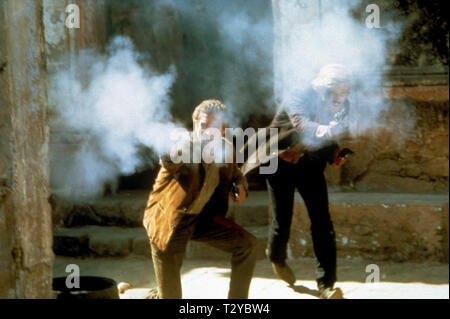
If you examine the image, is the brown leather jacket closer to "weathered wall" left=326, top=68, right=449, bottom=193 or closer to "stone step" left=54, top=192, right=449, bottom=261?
"stone step" left=54, top=192, right=449, bottom=261

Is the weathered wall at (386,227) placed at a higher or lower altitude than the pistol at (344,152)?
lower

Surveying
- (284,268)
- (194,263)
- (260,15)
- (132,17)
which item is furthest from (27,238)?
(260,15)

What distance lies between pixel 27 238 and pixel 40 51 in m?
1.31

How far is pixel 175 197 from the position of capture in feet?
13.2

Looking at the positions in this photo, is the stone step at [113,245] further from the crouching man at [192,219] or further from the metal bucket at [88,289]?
the crouching man at [192,219]

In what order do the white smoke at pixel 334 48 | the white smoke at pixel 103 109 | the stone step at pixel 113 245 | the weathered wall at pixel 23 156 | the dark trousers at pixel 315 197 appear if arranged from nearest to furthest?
the weathered wall at pixel 23 156, the dark trousers at pixel 315 197, the white smoke at pixel 334 48, the stone step at pixel 113 245, the white smoke at pixel 103 109

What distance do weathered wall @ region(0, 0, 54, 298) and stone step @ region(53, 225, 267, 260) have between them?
107 inches

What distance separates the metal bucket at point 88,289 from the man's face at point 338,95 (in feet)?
7.38

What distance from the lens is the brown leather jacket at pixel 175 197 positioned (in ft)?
13.2

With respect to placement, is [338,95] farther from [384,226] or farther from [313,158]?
[384,226]

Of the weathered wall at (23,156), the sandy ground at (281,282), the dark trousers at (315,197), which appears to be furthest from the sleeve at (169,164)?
the sandy ground at (281,282)

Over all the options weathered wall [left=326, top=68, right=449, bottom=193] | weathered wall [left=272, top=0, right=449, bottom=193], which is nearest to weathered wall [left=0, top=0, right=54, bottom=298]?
weathered wall [left=272, top=0, right=449, bottom=193]

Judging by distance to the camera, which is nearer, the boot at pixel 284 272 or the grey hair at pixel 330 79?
the grey hair at pixel 330 79

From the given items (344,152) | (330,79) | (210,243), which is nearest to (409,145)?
(344,152)
